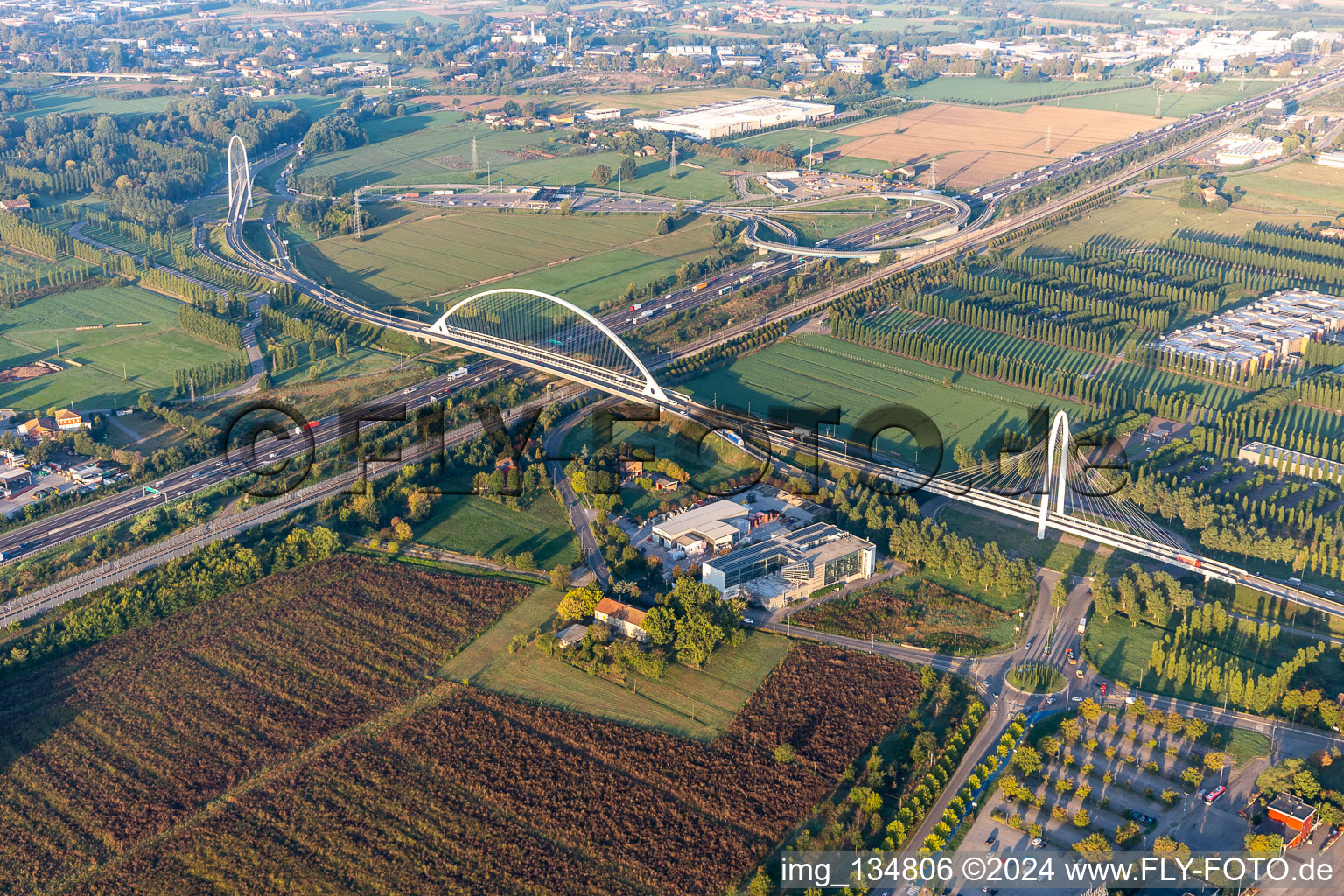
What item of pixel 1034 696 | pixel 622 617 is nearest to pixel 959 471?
pixel 1034 696

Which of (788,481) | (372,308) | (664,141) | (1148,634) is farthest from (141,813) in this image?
(664,141)

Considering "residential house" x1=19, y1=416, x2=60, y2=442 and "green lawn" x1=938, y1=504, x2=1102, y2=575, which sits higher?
"green lawn" x1=938, y1=504, x2=1102, y2=575

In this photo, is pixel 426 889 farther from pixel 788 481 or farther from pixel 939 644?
pixel 788 481

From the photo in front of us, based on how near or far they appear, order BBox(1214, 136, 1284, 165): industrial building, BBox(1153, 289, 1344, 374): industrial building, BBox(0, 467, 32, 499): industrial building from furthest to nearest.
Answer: BBox(1214, 136, 1284, 165): industrial building, BBox(1153, 289, 1344, 374): industrial building, BBox(0, 467, 32, 499): industrial building

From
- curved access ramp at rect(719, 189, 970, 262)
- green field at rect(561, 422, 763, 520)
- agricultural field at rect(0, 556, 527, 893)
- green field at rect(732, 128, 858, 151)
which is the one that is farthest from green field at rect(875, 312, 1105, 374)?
green field at rect(732, 128, 858, 151)

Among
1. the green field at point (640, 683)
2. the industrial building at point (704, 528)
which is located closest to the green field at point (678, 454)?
the industrial building at point (704, 528)

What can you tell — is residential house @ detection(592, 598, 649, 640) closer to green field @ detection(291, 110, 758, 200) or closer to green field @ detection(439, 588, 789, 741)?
green field @ detection(439, 588, 789, 741)

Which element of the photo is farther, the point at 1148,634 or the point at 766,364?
the point at 766,364
